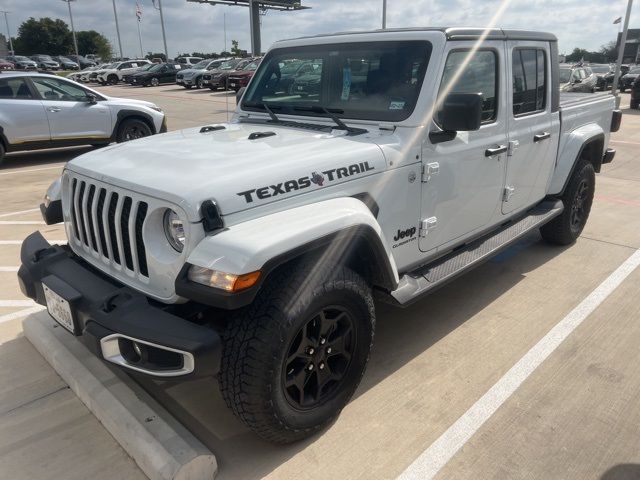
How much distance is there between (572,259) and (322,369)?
10.9 feet

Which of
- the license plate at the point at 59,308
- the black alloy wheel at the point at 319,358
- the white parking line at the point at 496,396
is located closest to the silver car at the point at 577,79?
the white parking line at the point at 496,396

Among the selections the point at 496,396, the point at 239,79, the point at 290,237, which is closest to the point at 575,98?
the point at 496,396

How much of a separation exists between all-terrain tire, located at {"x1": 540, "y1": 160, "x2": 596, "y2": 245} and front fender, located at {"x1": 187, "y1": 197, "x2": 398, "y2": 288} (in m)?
2.96

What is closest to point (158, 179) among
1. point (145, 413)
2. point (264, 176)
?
point (264, 176)

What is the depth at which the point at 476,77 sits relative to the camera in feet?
11.4

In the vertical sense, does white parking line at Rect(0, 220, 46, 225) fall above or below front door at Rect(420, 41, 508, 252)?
below

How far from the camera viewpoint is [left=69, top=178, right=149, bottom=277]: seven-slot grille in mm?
2406

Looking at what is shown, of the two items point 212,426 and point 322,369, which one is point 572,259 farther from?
point 212,426

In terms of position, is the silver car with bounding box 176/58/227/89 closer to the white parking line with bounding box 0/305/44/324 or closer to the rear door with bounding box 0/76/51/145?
the rear door with bounding box 0/76/51/145

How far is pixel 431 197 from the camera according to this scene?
10.4 ft

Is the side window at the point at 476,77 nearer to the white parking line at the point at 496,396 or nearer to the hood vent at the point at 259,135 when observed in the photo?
the hood vent at the point at 259,135

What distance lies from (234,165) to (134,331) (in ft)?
2.92

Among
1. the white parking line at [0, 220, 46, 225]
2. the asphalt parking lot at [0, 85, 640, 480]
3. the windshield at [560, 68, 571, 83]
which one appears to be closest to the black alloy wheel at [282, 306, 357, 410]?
the asphalt parking lot at [0, 85, 640, 480]

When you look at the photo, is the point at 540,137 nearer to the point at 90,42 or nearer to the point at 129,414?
the point at 129,414
